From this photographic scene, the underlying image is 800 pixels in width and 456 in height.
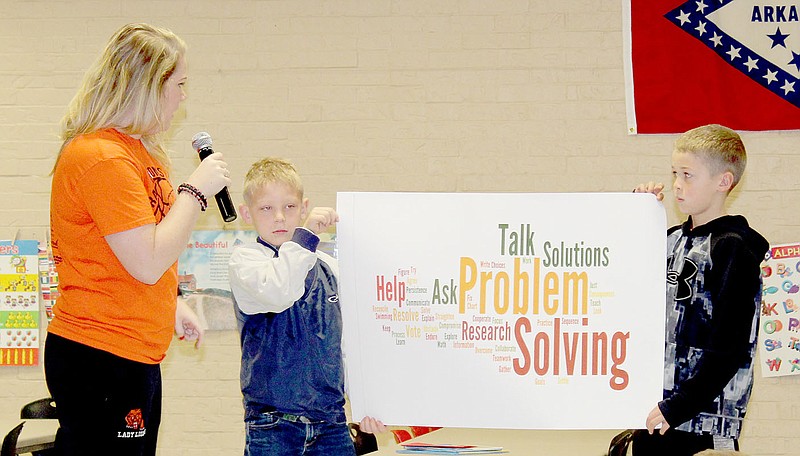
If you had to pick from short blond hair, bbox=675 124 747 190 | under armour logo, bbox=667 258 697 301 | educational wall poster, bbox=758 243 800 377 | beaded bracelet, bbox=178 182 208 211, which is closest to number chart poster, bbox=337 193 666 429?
under armour logo, bbox=667 258 697 301

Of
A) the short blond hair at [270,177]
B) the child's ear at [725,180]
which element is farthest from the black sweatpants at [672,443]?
the short blond hair at [270,177]

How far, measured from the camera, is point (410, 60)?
4176mm

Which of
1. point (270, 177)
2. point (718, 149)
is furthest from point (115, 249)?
point (718, 149)

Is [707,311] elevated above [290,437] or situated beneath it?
elevated above

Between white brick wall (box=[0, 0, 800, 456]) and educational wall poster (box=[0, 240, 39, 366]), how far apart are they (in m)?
0.08

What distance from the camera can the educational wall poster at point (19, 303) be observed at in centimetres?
424

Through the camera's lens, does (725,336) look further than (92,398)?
Yes

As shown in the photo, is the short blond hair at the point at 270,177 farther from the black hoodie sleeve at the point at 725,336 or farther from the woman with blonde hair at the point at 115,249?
the black hoodie sleeve at the point at 725,336

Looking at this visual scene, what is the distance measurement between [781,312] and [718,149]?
2.01m

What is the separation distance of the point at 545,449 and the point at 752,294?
138cm

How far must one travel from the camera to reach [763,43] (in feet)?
13.4

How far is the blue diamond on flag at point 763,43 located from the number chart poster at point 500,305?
207cm

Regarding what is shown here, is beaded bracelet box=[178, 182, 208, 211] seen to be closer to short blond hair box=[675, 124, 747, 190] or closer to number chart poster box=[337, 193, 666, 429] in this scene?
number chart poster box=[337, 193, 666, 429]

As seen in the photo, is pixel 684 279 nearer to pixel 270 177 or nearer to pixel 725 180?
pixel 725 180
